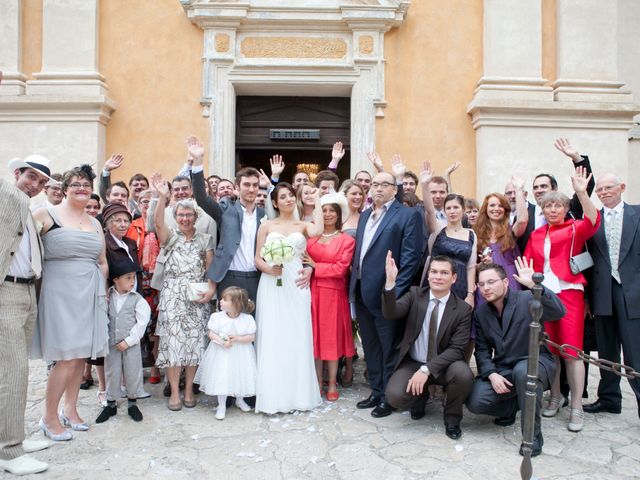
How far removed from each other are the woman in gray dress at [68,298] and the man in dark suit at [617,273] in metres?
4.35

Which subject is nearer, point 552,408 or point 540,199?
point 552,408

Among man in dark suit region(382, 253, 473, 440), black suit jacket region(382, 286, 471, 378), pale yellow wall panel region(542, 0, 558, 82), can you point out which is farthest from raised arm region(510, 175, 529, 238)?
pale yellow wall panel region(542, 0, 558, 82)

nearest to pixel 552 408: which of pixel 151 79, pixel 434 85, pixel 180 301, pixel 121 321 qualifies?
pixel 180 301

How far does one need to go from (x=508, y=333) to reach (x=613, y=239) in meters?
1.34

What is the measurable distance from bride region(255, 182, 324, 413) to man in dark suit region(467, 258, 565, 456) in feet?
4.99

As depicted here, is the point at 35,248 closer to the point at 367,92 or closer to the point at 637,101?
the point at 367,92

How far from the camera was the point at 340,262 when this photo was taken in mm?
5332

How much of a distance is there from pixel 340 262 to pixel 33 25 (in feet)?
24.1

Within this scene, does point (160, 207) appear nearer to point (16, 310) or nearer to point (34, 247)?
point (34, 247)

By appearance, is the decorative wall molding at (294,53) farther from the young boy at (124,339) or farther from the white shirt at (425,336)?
the white shirt at (425,336)

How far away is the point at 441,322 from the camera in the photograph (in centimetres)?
470

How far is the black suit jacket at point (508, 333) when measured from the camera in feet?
14.6

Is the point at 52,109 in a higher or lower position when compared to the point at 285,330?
higher

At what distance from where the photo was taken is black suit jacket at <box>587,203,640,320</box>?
4.71 m
